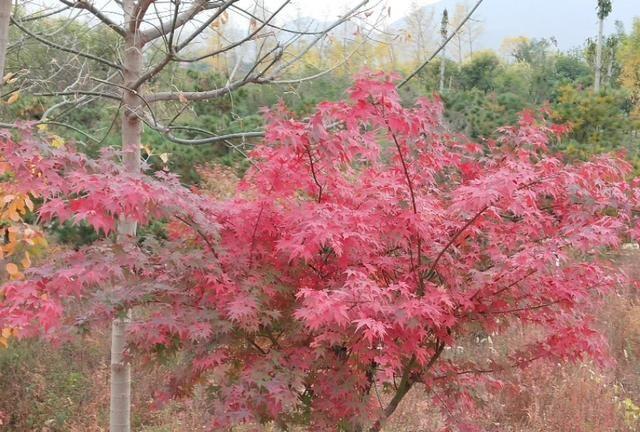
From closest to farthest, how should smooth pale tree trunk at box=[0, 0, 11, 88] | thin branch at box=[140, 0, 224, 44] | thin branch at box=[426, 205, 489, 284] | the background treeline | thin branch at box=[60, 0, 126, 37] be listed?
smooth pale tree trunk at box=[0, 0, 11, 88] → thin branch at box=[426, 205, 489, 284] → thin branch at box=[60, 0, 126, 37] → thin branch at box=[140, 0, 224, 44] → the background treeline

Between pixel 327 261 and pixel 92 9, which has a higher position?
pixel 92 9

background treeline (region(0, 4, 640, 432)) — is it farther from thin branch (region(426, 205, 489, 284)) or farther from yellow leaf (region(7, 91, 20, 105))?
thin branch (region(426, 205, 489, 284))

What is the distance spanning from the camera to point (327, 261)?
327cm

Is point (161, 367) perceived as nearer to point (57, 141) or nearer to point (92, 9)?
point (57, 141)

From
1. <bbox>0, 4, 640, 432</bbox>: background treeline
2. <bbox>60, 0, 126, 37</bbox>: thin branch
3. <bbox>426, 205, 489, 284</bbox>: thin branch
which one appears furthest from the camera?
<bbox>0, 4, 640, 432</bbox>: background treeline

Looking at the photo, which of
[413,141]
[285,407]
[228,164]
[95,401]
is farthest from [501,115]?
[285,407]

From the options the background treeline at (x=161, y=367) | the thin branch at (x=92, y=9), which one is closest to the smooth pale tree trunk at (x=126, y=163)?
the thin branch at (x=92, y=9)

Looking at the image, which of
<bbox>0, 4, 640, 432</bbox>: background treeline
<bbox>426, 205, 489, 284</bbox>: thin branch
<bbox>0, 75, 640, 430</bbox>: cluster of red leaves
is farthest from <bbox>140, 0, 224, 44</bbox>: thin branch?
<bbox>426, 205, 489, 284</bbox>: thin branch

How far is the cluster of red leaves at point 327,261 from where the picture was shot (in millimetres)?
2795

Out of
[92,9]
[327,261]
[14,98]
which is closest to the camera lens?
[327,261]

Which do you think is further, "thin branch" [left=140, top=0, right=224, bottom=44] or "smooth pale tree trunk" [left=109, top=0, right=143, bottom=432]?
"smooth pale tree trunk" [left=109, top=0, right=143, bottom=432]

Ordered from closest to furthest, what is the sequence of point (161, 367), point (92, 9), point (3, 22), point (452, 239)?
1. point (3, 22)
2. point (452, 239)
3. point (92, 9)
4. point (161, 367)

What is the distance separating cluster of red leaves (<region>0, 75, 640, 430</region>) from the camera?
279 cm

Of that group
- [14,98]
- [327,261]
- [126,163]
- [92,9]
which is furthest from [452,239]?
[14,98]
